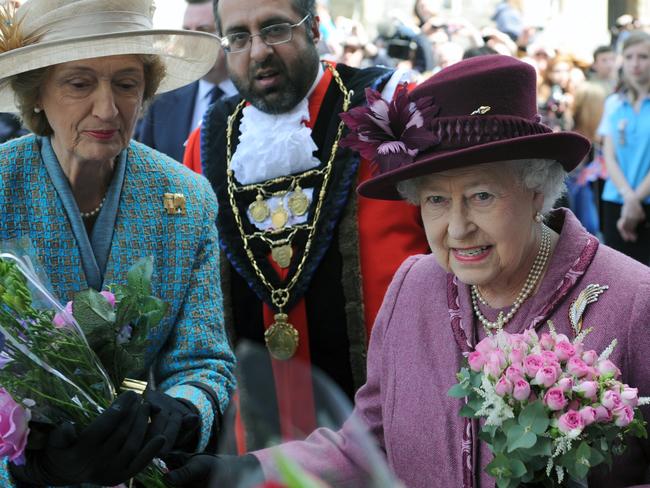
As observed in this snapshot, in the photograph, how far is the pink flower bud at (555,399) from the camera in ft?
6.81

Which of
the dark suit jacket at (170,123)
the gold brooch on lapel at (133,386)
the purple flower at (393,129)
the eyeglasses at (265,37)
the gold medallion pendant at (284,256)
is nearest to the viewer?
the gold brooch on lapel at (133,386)

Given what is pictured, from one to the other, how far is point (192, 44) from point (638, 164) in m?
5.38

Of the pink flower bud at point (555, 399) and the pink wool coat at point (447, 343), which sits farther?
the pink wool coat at point (447, 343)

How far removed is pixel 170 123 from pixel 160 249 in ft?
10.1

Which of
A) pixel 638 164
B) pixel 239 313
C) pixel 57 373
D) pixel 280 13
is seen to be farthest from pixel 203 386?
pixel 638 164

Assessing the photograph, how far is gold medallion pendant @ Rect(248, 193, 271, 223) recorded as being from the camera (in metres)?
4.06

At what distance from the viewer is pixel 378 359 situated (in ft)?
9.30

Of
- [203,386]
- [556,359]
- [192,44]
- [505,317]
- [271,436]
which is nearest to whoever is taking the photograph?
[271,436]

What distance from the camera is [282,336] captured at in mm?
3965

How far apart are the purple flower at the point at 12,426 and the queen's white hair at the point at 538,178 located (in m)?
1.10

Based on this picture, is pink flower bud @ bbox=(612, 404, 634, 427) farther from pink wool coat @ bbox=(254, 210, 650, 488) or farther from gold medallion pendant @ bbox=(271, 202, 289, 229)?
gold medallion pendant @ bbox=(271, 202, 289, 229)

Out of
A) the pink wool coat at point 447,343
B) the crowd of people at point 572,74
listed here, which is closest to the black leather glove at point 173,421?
the pink wool coat at point 447,343

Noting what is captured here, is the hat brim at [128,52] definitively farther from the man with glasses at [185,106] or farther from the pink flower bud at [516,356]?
the man with glasses at [185,106]

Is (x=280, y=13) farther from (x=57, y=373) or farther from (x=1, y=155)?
(x=57, y=373)
